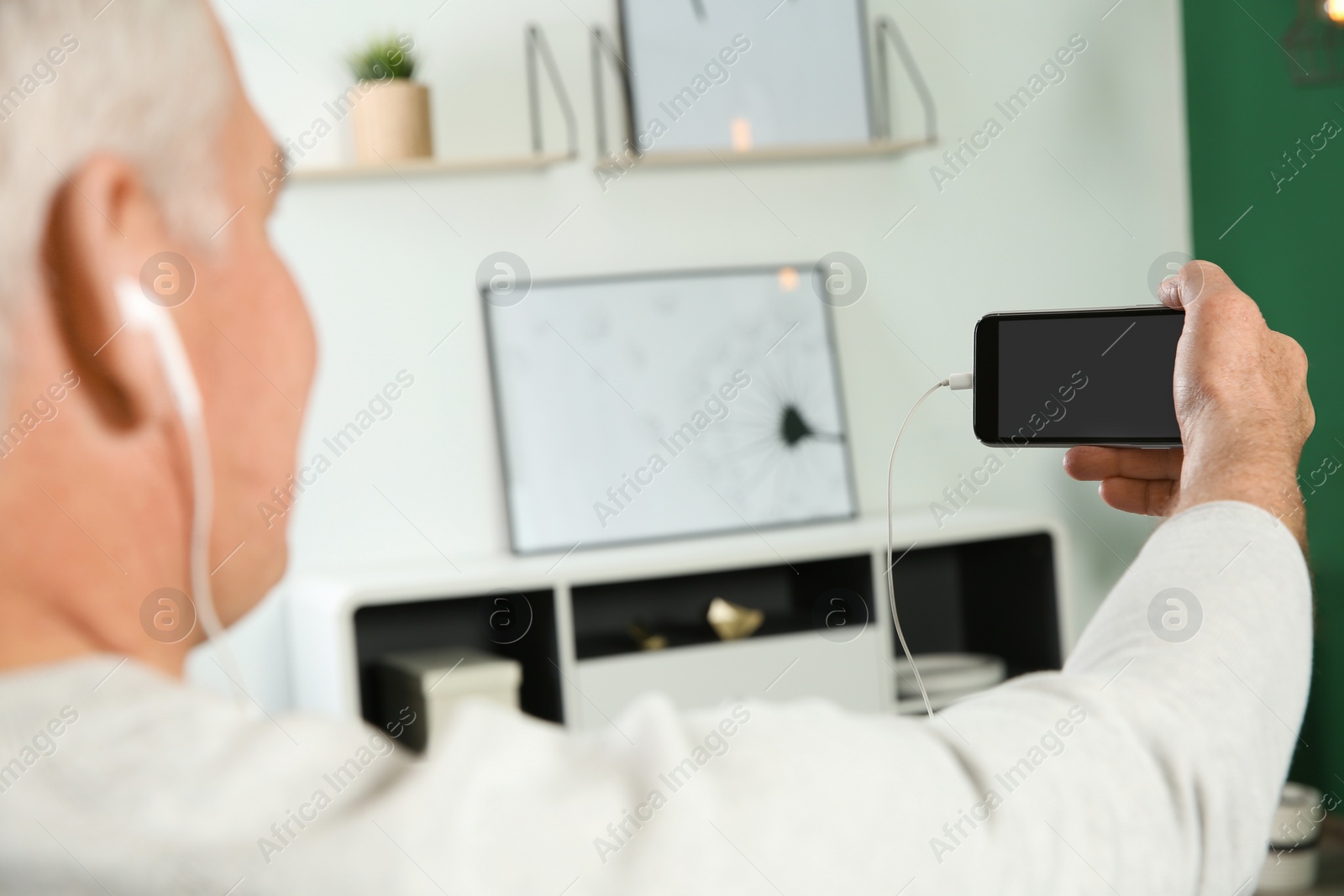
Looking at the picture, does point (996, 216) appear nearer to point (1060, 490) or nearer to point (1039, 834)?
point (1060, 490)

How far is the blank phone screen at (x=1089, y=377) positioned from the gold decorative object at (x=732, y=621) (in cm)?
128

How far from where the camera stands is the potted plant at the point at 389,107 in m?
2.36

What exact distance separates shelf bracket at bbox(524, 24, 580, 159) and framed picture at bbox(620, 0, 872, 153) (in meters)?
0.13

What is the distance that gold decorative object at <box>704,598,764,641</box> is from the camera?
2.41 m

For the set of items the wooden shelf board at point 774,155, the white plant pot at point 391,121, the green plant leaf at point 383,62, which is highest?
the green plant leaf at point 383,62

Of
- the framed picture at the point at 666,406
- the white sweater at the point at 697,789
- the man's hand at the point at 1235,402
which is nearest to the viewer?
the white sweater at the point at 697,789

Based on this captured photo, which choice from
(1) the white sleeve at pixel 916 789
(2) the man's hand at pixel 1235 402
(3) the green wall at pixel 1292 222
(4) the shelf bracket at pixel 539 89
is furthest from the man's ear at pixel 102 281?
(3) the green wall at pixel 1292 222

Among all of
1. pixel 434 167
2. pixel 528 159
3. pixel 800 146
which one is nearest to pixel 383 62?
pixel 434 167

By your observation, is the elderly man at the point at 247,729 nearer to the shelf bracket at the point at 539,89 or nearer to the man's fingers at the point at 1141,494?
the man's fingers at the point at 1141,494

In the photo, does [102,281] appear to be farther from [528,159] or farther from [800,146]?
[800,146]

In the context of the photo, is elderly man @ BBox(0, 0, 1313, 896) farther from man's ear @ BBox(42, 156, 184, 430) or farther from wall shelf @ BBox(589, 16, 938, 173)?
wall shelf @ BBox(589, 16, 938, 173)

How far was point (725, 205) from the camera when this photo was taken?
8.87ft

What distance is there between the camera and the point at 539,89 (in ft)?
8.48

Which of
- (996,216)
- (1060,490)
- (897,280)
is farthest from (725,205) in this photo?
(1060,490)
